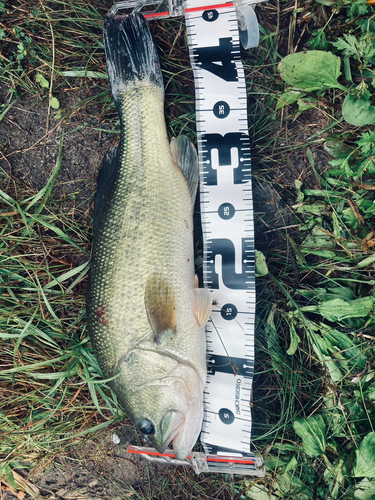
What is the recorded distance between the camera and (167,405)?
214 centimetres

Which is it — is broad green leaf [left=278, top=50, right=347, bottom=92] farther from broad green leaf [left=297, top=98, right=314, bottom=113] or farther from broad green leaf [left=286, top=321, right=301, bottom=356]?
broad green leaf [left=286, top=321, right=301, bottom=356]

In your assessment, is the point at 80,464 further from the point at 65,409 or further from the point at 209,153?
the point at 209,153

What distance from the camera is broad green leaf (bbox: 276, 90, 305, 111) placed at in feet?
8.11

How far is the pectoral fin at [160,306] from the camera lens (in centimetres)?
216

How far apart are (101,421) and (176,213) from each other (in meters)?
1.87

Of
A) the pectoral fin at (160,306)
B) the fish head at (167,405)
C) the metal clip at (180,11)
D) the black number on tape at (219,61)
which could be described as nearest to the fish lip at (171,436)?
the fish head at (167,405)

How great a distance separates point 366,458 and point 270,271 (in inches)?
57.4

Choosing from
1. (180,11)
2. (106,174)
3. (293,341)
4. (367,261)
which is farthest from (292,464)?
(180,11)

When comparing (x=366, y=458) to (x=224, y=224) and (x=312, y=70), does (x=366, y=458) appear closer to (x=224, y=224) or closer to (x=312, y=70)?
(x=224, y=224)

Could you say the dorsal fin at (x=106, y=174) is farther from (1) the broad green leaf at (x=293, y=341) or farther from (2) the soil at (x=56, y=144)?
(1) the broad green leaf at (x=293, y=341)

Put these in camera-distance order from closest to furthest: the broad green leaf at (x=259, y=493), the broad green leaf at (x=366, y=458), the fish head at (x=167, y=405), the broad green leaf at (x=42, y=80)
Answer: the fish head at (x=167, y=405) < the broad green leaf at (x=366, y=458) < the broad green leaf at (x=259, y=493) < the broad green leaf at (x=42, y=80)

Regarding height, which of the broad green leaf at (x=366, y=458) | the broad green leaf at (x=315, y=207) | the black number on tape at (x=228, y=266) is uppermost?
the broad green leaf at (x=315, y=207)

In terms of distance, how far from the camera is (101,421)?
2805 millimetres

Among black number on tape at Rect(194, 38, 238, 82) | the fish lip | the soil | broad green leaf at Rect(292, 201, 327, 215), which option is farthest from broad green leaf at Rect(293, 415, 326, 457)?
black number on tape at Rect(194, 38, 238, 82)
